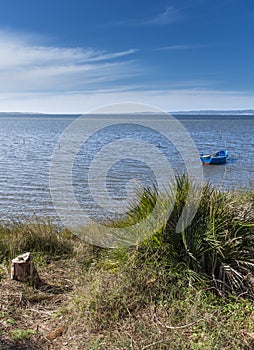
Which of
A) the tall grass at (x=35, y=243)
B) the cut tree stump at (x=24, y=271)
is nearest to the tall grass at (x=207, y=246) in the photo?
the cut tree stump at (x=24, y=271)

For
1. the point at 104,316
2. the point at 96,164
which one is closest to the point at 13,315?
the point at 104,316

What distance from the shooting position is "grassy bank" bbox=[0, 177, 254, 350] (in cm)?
358

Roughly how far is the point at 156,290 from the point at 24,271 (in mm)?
1774

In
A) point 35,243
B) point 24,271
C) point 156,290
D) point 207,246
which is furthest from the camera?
point 35,243

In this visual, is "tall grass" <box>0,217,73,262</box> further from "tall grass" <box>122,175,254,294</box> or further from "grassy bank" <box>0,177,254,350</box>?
"tall grass" <box>122,175,254,294</box>

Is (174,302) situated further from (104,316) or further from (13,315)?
(13,315)

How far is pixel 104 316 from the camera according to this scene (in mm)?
3834

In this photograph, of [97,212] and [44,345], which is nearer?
[44,345]

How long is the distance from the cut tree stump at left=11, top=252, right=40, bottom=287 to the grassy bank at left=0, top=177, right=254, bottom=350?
0.34 ft

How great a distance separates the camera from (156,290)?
4219mm

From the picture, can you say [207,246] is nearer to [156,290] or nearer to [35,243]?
[156,290]

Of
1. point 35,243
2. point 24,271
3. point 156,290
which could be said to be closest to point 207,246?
point 156,290

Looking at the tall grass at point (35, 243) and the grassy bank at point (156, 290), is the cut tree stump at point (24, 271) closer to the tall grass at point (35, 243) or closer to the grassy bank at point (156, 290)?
the grassy bank at point (156, 290)

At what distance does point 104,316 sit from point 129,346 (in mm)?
532
